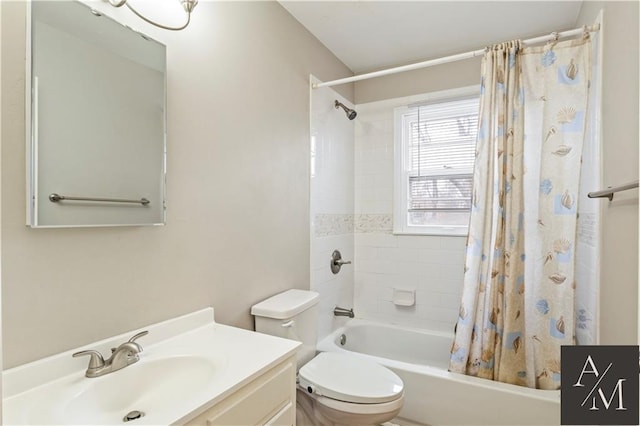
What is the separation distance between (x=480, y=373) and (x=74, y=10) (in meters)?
2.42

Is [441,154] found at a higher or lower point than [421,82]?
lower

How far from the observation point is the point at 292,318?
172 cm

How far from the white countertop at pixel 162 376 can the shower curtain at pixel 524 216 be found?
1268 mm

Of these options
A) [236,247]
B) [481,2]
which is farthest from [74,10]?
[481,2]

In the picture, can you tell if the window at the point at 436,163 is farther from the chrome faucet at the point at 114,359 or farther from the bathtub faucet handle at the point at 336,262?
the chrome faucet at the point at 114,359

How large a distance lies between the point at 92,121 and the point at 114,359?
0.75m

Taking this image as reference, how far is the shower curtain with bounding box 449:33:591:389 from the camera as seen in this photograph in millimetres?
1824

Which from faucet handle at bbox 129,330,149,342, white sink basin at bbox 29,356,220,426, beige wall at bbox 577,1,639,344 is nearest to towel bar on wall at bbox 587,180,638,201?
beige wall at bbox 577,1,639,344

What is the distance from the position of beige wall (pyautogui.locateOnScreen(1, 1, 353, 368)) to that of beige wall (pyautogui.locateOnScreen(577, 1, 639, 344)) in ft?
5.06

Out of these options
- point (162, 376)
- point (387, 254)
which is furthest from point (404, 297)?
point (162, 376)

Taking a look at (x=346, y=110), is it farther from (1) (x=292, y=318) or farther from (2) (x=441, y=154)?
(1) (x=292, y=318)

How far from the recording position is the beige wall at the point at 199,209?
3.19ft

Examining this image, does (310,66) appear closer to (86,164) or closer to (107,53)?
(107,53)

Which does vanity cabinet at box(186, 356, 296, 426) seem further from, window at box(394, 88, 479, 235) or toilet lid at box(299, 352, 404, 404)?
window at box(394, 88, 479, 235)
